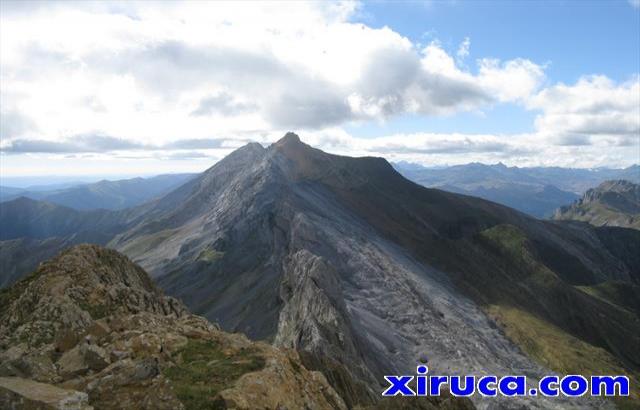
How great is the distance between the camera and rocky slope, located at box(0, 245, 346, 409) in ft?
55.1

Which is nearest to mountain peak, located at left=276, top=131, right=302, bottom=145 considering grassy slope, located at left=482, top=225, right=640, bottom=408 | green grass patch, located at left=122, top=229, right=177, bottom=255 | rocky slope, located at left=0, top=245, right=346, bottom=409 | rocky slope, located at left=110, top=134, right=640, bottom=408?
rocky slope, located at left=110, top=134, right=640, bottom=408

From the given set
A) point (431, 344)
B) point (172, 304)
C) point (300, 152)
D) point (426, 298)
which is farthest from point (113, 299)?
point (300, 152)

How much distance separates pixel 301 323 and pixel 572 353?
58407 mm

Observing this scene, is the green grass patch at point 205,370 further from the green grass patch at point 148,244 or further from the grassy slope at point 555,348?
the green grass patch at point 148,244

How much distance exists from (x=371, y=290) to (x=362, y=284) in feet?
8.67

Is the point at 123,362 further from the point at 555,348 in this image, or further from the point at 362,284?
the point at 555,348

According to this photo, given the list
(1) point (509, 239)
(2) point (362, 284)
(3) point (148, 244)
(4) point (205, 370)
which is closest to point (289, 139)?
(3) point (148, 244)

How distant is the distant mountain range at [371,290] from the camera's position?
200 feet

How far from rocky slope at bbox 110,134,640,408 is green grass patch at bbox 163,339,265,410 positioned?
1025 centimetres

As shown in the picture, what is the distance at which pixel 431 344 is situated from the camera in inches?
2795

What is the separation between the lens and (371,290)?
82.1m

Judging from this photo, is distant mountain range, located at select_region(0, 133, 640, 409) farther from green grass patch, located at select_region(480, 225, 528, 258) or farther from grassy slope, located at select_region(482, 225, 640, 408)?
green grass patch, located at select_region(480, 225, 528, 258)

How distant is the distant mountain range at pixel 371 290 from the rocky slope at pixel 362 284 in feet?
1.13

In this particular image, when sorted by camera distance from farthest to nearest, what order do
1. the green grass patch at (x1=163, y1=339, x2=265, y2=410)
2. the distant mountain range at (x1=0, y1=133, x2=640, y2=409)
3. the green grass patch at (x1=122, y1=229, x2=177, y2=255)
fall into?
the green grass patch at (x1=122, y1=229, x2=177, y2=255) < the distant mountain range at (x1=0, y1=133, x2=640, y2=409) < the green grass patch at (x1=163, y1=339, x2=265, y2=410)
